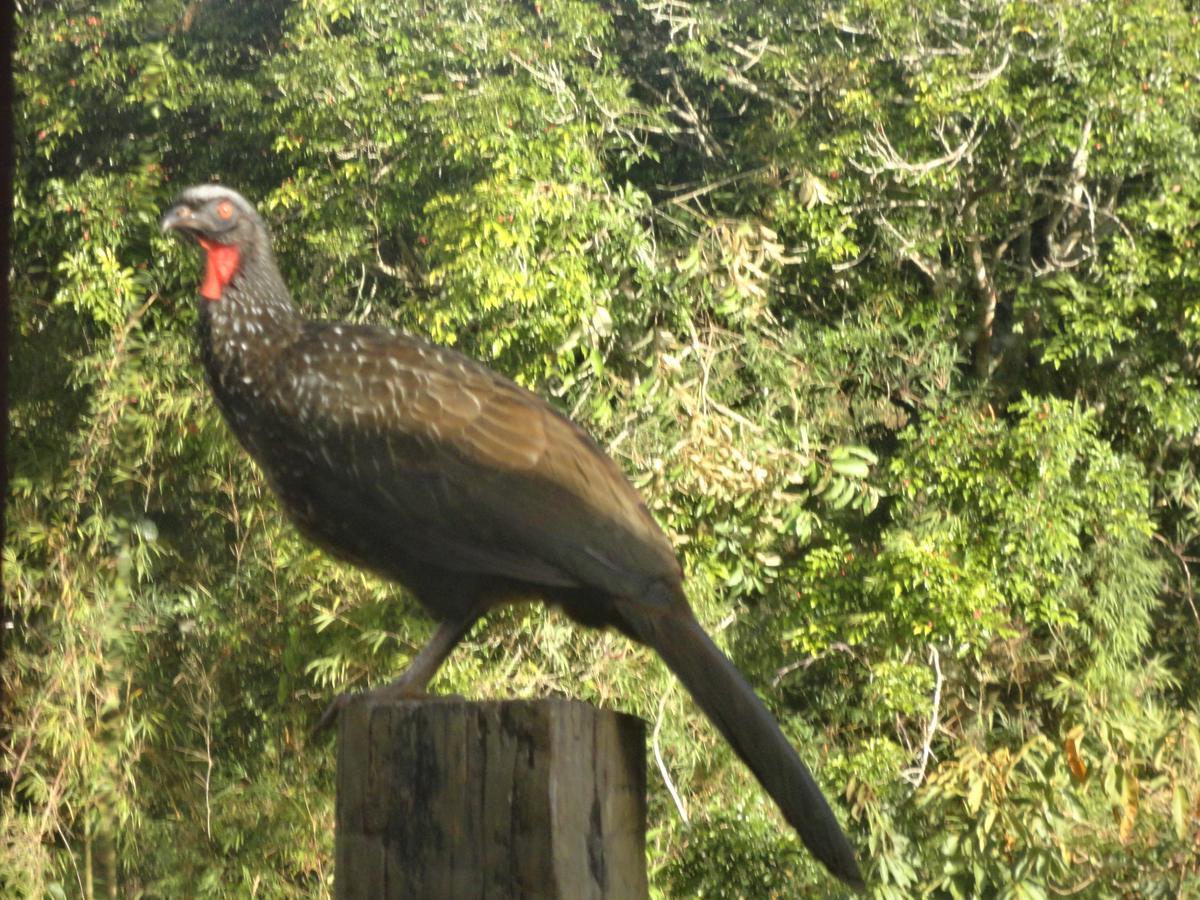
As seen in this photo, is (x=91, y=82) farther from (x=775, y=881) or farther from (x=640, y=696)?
(x=775, y=881)

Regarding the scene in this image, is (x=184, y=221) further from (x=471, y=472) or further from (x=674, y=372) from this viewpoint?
(x=674, y=372)

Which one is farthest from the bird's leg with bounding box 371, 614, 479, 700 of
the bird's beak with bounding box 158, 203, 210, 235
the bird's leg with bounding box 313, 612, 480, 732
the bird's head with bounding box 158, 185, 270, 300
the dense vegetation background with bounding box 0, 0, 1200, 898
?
the dense vegetation background with bounding box 0, 0, 1200, 898

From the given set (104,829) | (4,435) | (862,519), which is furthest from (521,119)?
(4,435)

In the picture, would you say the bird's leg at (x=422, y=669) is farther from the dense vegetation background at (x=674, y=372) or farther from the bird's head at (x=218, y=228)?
the dense vegetation background at (x=674, y=372)

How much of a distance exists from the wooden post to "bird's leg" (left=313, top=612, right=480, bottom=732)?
0.84 ft

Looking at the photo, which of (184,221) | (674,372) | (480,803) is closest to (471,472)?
(480,803)

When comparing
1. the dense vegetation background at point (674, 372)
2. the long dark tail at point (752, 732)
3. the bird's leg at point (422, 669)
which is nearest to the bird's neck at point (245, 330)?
the bird's leg at point (422, 669)

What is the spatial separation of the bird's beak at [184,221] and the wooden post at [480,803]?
36.4 inches

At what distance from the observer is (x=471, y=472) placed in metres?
1.64

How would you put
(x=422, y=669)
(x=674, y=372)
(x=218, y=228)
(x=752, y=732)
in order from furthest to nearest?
(x=674, y=372) → (x=218, y=228) → (x=422, y=669) → (x=752, y=732)

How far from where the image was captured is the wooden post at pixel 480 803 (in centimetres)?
119

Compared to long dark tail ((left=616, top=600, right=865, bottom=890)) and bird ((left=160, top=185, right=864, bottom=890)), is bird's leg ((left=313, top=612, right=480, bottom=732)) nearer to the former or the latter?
bird ((left=160, top=185, right=864, bottom=890))

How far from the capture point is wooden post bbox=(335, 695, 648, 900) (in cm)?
119

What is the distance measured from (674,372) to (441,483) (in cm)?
260
